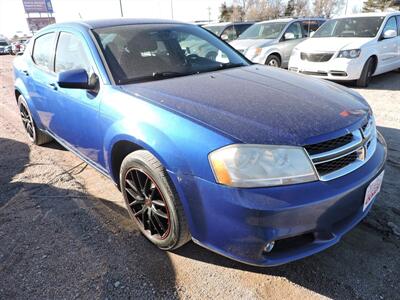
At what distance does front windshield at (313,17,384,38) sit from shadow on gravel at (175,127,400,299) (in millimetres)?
6045

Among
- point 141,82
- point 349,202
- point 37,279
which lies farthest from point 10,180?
point 349,202

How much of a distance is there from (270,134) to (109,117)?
1.22 meters

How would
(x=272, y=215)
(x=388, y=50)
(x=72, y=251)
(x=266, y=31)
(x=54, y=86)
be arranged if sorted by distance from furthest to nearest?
(x=266, y=31)
(x=388, y=50)
(x=54, y=86)
(x=72, y=251)
(x=272, y=215)

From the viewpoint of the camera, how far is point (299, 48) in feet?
25.3

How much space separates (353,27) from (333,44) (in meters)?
1.03

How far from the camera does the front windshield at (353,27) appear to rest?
7508 millimetres

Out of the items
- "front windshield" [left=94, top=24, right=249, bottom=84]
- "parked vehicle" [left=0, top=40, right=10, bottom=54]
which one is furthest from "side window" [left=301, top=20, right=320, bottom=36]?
"parked vehicle" [left=0, top=40, right=10, bottom=54]

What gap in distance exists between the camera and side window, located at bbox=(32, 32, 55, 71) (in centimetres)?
359

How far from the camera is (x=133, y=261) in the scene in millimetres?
2375

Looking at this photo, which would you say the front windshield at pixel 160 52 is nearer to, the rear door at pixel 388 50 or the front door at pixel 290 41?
the rear door at pixel 388 50

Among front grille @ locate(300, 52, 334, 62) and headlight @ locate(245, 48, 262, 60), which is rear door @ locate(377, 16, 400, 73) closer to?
front grille @ locate(300, 52, 334, 62)

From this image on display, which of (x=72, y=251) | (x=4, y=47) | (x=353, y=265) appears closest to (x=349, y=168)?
(x=353, y=265)

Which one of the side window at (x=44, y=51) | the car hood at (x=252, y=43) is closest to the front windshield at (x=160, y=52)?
the side window at (x=44, y=51)

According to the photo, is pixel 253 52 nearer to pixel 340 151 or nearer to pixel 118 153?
pixel 118 153
